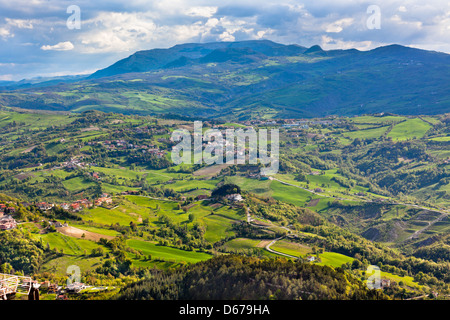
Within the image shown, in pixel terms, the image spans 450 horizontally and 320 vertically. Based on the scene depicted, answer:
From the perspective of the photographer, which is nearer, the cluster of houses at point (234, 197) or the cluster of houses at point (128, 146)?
the cluster of houses at point (234, 197)

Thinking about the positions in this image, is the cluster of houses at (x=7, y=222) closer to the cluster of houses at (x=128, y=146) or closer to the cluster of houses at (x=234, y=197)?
the cluster of houses at (x=234, y=197)

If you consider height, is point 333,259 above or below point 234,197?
below

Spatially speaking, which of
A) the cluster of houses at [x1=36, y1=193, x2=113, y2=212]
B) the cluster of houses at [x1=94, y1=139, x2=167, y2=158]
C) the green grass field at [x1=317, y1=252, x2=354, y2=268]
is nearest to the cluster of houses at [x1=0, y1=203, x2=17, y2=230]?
the cluster of houses at [x1=36, y1=193, x2=113, y2=212]

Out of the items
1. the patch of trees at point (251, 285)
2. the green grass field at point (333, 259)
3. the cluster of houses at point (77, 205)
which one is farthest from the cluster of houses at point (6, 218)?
the green grass field at point (333, 259)


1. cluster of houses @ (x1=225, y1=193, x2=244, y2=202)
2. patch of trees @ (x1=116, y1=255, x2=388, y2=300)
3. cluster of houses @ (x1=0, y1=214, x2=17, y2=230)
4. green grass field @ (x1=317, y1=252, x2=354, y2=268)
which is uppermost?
patch of trees @ (x1=116, y1=255, x2=388, y2=300)

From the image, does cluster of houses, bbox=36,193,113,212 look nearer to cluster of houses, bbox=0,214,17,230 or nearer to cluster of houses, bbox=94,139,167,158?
cluster of houses, bbox=0,214,17,230

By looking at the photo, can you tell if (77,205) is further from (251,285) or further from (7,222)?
(251,285)

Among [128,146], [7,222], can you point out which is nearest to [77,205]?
[7,222]

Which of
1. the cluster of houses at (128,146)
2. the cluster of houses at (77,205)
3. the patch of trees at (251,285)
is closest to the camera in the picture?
the patch of trees at (251,285)

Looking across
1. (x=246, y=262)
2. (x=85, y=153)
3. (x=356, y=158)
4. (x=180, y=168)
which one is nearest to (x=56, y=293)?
(x=246, y=262)

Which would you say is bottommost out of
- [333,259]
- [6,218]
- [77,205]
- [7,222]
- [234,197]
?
[333,259]

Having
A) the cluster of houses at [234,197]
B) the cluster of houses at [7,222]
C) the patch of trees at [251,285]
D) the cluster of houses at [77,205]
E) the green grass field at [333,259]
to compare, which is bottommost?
the green grass field at [333,259]
